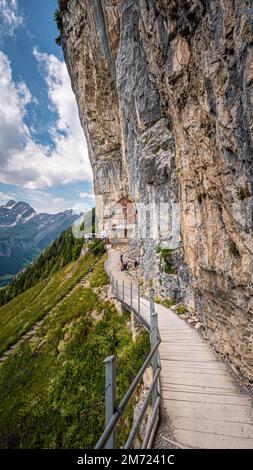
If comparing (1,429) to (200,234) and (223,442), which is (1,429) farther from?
(200,234)

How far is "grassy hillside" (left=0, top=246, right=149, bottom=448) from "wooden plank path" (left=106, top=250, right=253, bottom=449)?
388cm

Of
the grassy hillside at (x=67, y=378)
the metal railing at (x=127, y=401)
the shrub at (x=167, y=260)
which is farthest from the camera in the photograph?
the shrub at (x=167, y=260)

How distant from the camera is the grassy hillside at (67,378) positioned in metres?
10.8

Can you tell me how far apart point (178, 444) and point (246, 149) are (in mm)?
5847

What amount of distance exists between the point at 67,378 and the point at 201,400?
34.3 ft

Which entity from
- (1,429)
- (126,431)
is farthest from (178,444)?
(1,429)

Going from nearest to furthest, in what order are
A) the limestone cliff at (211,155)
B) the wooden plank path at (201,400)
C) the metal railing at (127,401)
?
the metal railing at (127,401)
the wooden plank path at (201,400)
the limestone cliff at (211,155)

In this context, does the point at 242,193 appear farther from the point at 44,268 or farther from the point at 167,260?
the point at 44,268

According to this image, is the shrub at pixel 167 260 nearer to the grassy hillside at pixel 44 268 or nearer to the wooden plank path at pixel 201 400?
the wooden plank path at pixel 201 400

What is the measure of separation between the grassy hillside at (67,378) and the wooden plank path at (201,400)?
3.88 metres

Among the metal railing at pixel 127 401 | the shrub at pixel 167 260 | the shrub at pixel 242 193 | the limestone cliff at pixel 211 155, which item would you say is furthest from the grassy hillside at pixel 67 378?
the shrub at pixel 242 193

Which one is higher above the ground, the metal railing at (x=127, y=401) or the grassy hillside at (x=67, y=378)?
the metal railing at (x=127, y=401)

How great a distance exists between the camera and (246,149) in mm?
5293

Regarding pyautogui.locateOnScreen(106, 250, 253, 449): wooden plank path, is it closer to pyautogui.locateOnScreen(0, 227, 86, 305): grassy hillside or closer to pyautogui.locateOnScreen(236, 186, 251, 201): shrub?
pyautogui.locateOnScreen(236, 186, 251, 201): shrub
